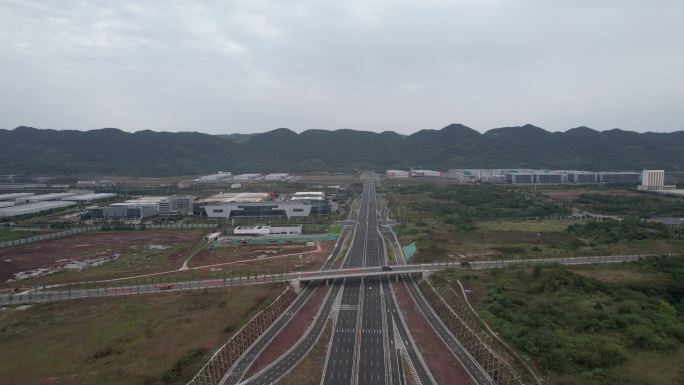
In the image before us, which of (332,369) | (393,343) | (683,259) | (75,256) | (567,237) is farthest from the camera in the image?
(567,237)

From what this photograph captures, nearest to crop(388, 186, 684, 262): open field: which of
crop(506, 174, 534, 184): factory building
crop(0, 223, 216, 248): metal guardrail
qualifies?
crop(0, 223, 216, 248): metal guardrail

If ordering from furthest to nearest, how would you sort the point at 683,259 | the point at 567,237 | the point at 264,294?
the point at 567,237
the point at 683,259
the point at 264,294

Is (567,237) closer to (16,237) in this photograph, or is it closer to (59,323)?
(59,323)

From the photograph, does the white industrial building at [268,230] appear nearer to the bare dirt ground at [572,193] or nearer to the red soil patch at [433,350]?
the red soil patch at [433,350]

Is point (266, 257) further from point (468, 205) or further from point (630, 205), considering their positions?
point (630, 205)

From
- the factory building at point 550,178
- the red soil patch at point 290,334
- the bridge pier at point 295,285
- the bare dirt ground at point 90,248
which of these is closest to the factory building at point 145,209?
the bare dirt ground at point 90,248

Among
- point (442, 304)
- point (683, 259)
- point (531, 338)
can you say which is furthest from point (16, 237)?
point (683, 259)

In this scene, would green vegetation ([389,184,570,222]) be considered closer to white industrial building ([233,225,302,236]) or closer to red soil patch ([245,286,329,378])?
white industrial building ([233,225,302,236])

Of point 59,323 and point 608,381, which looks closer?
point 608,381
